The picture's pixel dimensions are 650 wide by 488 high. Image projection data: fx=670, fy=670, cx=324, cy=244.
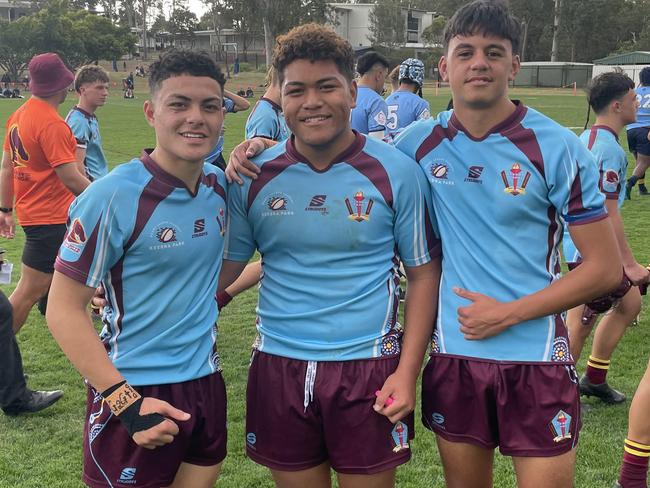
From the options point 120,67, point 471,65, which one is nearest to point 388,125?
point 471,65

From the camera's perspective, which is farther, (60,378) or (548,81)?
(548,81)

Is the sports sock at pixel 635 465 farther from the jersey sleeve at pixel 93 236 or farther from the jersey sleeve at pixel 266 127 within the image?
the jersey sleeve at pixel 266 127

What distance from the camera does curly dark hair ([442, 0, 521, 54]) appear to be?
247 centimetres

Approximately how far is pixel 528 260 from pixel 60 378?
13.3ft

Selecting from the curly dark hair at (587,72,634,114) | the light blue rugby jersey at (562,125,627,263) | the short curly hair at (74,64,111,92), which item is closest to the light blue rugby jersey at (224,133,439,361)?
the light blue rugby jersey at (562,125,627,263)

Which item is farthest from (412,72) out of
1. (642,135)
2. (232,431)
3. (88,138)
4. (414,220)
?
(414,220)

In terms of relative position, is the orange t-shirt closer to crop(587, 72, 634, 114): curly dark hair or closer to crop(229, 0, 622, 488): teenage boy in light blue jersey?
crop(229, 0, 622, 488): teenage boy in light blue jersey

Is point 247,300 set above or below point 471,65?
below

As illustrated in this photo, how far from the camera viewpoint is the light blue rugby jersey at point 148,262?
2.30 m

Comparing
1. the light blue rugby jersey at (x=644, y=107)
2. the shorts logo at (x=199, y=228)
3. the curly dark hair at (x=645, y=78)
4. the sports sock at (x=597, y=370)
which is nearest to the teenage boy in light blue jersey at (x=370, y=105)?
the sports sock at (x=597, y=370)

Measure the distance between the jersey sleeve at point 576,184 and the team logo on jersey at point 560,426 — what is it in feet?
2.33

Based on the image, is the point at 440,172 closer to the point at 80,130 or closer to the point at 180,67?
the point at 180,67

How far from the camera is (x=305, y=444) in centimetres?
256

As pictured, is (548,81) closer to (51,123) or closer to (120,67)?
(120,67)
